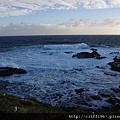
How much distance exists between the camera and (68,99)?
15.6m

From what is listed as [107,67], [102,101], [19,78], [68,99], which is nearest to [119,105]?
[102,101]

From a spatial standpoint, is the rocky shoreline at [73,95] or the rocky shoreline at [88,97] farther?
the rocky shoreline at [73,95]

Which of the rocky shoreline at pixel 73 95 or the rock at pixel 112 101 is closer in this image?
the rocky shoreline at pixel 73 95

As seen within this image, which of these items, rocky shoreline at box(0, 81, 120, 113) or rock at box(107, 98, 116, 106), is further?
rock at box(107, 98, 116, 106)

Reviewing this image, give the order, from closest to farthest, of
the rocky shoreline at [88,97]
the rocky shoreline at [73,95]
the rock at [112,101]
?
the rocky shoreline at [88,97] → the rocky shoreline at [73,95] → the rock at [112,101]

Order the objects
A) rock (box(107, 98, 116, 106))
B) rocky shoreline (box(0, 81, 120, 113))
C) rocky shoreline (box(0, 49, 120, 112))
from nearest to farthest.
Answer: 1. rocky shoreline (box(0, 81, 120, 113))
2. rocky shoreline (box(0, 49, 120, 112))
3. rock (box(107, 98, 116, 106))

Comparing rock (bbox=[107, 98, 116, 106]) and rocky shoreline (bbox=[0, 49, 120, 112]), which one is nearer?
rocky shoreline (bbox=[0, 49, 120, 112])

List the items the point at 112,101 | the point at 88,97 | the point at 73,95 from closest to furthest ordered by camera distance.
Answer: the point at 112,101 < the point at 88,97 < the point at 73,95

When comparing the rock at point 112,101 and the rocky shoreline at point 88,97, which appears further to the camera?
the rock at point 112,101

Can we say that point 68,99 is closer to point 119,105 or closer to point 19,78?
point 119,105

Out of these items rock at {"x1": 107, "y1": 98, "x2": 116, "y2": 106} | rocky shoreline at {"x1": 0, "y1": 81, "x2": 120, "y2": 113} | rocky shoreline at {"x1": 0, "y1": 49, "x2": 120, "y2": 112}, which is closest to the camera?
rocky shoreline at {"x1": 0, "y1": 81, "x2": 120, "y2": 113}

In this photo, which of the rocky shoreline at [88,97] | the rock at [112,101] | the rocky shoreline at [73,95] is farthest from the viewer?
the rock at [112,101]

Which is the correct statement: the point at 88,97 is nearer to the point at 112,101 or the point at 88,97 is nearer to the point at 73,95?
the point at 73,95

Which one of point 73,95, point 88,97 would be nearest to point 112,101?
point 88,97
